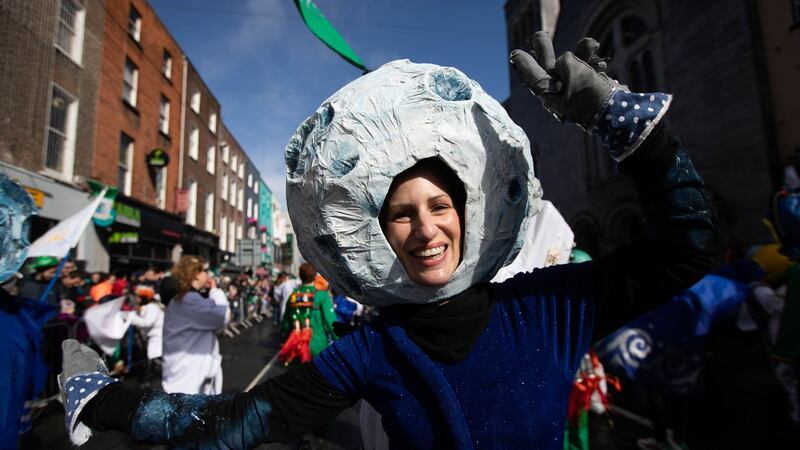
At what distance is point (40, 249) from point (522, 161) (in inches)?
154

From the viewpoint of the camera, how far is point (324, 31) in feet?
9.52

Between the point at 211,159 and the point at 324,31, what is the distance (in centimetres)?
2195

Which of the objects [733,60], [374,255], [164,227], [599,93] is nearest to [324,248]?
[374,255]

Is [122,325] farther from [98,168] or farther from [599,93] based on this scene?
[98,168]

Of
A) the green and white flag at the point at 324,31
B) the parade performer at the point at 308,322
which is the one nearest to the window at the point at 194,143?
the parade performer at the point at 308,322

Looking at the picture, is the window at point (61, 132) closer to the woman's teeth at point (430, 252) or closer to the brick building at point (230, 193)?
the woman's teeth at point (430, 252)

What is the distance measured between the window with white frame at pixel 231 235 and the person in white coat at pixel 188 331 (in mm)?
23818

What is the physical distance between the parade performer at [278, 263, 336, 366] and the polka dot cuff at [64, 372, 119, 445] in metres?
3.61

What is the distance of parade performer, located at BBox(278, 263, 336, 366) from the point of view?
16.0 feet

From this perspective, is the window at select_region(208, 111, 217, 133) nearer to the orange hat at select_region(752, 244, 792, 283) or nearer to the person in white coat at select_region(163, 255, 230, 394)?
the person in white coat at select_region(163, 255, 230, 394)

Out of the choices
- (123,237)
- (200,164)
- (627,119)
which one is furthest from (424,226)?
(200,164)

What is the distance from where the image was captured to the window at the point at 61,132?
33.8 feet

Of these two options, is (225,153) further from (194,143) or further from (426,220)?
(426,220)

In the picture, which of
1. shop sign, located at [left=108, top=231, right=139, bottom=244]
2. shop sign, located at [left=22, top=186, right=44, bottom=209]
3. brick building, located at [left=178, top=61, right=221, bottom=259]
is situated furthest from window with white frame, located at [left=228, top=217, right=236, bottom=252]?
shop sign, located at [left=22, top=186, right=44, bottom=209]
